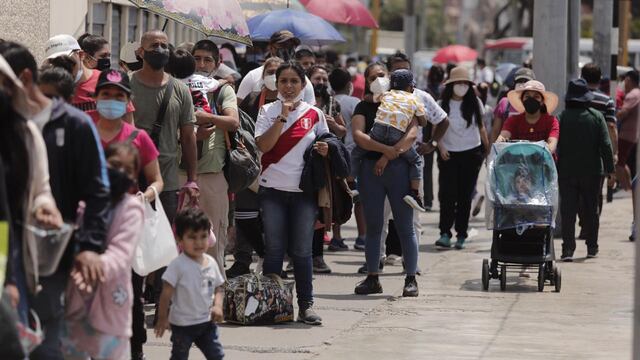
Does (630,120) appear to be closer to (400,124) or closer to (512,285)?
(512,285)

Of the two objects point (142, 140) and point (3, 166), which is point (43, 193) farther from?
point (142, 140)

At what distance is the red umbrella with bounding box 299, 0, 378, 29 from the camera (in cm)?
2019

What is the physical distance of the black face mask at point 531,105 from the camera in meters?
12.7

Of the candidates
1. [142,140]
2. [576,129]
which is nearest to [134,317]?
[142,140]

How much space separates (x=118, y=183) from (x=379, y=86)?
569 centimetres

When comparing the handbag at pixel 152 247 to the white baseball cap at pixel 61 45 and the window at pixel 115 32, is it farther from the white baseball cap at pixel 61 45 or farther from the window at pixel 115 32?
the window at pixel 115 32

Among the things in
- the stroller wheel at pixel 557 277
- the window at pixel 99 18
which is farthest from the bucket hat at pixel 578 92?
the window at pixel 99 18

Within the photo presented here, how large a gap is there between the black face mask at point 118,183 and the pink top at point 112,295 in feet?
0.37

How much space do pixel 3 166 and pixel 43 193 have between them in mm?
421

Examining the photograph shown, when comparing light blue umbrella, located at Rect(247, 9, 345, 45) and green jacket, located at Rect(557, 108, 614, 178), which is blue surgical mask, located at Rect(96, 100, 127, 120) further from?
light blue umbrella, located at Rect(247, 9, 345, 45)

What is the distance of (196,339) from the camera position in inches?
293

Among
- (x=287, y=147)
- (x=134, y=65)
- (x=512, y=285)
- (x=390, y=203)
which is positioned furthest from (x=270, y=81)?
(x=512, y=285)

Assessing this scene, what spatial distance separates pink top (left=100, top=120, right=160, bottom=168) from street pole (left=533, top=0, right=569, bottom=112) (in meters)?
8.91

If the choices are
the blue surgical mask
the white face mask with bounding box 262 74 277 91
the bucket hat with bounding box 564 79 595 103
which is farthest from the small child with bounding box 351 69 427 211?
the blue surgical mask
